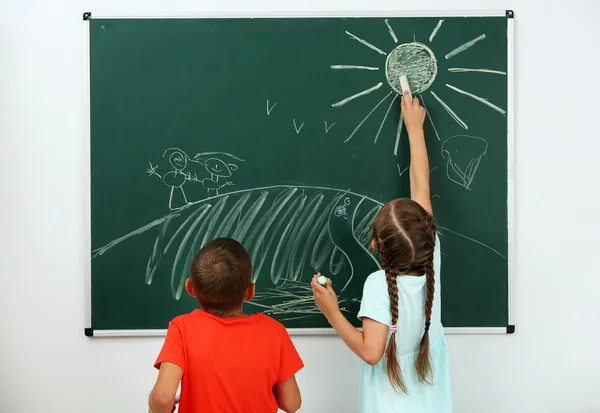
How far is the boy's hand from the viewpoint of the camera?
76.4 inches

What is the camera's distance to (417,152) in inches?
75.2

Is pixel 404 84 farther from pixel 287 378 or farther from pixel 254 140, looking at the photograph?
pixel 287 378

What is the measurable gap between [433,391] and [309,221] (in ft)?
2.61

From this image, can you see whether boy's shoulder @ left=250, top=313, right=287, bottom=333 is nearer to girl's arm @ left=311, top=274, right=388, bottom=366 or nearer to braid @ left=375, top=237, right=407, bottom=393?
girl's arm @ left=311, top=274, right=388, bottom=366

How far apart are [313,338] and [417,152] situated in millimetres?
881

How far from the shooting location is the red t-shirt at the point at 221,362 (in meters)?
1.43

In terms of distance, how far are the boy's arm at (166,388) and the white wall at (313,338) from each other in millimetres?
634

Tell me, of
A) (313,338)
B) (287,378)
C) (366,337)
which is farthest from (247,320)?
(313,338)

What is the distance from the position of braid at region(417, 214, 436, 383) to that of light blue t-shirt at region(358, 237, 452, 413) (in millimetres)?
22

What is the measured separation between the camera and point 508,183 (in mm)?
2029

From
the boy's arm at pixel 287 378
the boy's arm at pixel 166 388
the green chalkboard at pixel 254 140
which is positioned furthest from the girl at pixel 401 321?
the boy's arm at pixel 166 388

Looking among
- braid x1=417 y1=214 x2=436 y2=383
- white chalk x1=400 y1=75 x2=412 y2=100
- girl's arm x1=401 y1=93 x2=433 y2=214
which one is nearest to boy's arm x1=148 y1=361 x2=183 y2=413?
braid x1=417 y1=214 x2=436 y2=383
